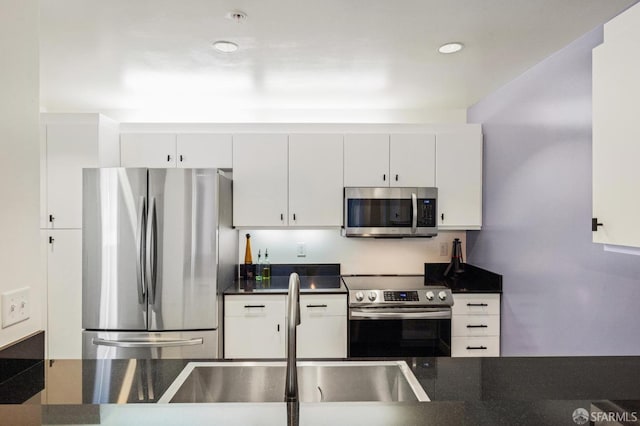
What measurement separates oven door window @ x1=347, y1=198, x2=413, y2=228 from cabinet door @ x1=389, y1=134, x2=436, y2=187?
8.2 inches

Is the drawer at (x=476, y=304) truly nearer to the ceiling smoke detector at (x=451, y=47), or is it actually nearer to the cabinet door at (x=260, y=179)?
the cabinet door at (x=260, y=179)

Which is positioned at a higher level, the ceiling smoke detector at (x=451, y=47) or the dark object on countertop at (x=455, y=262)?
the ceiling smoke detector at (x=451, y=47)

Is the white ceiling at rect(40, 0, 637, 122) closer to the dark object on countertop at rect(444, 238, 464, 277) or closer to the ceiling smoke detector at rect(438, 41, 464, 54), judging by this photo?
the ceiling smoke detector at rect(438, 41, 464, 54)

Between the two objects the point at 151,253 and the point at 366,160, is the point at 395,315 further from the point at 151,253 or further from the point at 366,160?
the point at 151,253

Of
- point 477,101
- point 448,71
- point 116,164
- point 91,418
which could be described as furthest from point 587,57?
point 116,164

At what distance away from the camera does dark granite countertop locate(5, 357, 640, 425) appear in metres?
0.87

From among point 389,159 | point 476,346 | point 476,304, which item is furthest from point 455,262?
point 389,159

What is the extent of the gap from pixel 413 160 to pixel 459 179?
42 centimetres

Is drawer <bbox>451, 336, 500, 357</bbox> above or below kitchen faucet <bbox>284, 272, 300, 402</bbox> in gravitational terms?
below

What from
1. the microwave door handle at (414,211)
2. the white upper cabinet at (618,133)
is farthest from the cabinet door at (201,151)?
the white upper cabinet at (618,133)

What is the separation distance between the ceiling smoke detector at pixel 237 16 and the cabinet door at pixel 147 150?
1548 millimetres

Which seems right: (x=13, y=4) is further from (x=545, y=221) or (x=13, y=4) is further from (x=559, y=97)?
(x=545, y=221)

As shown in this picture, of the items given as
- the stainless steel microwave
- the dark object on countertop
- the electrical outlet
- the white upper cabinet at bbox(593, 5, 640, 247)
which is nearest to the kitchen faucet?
the electrical outlet

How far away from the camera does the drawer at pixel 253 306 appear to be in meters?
2.83
